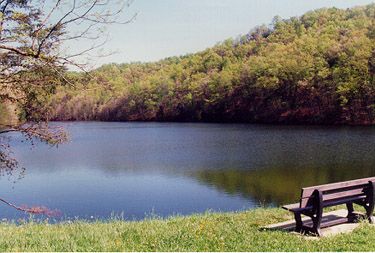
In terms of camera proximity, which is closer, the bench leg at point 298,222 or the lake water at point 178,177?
the bench leg at point 298,222

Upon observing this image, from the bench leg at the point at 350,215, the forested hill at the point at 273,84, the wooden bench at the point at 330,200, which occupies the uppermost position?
the forested hill at the point at 273,84

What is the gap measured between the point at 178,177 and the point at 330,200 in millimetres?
16028

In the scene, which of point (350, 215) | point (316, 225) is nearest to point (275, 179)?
point (350, 215)

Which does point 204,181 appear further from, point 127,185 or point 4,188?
point 4,188

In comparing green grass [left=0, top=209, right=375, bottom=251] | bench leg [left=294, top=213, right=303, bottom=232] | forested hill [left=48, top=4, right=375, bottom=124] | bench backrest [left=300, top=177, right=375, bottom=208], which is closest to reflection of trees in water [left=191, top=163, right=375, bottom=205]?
bench backrest [left=300, top=177, right=375, bottom=208]

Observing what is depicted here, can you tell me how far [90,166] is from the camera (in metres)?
29.7

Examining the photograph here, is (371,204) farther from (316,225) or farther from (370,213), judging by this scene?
(316,225)

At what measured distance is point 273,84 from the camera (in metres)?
80.7

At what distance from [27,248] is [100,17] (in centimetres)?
399

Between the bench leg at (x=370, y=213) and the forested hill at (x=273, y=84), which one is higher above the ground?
the forested hill at (x=273, y=84)

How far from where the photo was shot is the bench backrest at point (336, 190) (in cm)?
→ 759

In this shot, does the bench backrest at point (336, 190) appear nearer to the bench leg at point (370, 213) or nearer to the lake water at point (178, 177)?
the bench leg at point (370, 213)

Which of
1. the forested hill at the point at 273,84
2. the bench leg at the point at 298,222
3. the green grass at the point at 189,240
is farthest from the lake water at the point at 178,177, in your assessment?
the forested hill at the point at 273,84

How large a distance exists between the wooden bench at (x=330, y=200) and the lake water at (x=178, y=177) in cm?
533
